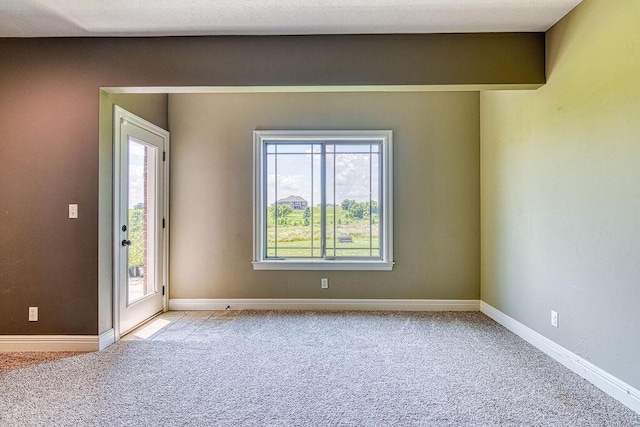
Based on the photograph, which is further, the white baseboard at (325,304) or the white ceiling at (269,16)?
the white baseboard at (325,304)

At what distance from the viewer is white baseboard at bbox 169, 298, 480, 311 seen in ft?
13.1

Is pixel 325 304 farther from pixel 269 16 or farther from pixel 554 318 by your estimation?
pixel 269 16

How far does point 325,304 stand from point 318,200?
1.19 m

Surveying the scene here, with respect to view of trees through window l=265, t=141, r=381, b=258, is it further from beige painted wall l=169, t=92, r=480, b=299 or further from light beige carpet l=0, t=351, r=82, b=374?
light beige carpet l=0, t=351, r=82, b=374

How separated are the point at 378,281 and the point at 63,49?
3.65m

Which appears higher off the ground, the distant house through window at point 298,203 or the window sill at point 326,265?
the distant house through window at point 298,203

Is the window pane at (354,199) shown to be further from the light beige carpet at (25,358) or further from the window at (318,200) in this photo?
the light beige carpet at (25,358)

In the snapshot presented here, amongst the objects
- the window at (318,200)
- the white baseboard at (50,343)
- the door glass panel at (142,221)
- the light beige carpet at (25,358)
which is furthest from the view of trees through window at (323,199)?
the light beige carpet at (25,358)

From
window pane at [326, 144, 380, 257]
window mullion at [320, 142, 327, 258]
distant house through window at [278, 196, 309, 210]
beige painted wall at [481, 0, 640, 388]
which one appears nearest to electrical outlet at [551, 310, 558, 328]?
beige painted wall at [481, 0, 640, 388]

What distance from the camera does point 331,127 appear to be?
13.3ft

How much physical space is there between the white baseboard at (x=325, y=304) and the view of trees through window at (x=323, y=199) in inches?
20.7

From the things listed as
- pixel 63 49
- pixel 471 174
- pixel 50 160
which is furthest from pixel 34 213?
pixel 471 174

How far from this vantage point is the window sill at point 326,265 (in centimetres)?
402

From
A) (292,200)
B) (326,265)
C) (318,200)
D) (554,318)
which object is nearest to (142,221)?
(292,200)
